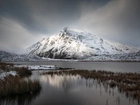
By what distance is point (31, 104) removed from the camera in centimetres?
1312

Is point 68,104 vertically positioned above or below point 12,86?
below

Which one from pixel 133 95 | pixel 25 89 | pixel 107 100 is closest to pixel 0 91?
pixel 25 89

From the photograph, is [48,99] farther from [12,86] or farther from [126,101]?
[126,101]

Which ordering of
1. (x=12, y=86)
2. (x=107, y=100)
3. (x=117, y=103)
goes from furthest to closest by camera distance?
1. (x=12, y=86)
2. (x=107, y=100)
3. (x=117, y=103)

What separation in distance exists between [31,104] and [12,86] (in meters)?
4.00

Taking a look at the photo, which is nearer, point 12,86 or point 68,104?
point 68,104

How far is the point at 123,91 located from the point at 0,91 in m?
14.7

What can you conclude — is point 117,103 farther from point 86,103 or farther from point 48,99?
point 48,99

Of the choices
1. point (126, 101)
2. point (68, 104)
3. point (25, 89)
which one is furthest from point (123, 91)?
point (25, 89)

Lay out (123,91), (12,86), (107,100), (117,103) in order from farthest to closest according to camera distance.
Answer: (123,91) → (12,86) → (107,100) → (117,103)

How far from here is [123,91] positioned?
16.9 m

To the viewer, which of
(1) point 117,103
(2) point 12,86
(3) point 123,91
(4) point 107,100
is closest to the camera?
(1) point 117,103

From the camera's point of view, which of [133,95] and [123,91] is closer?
[133,95]

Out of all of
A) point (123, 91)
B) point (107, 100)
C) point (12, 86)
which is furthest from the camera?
point (123, 91)
